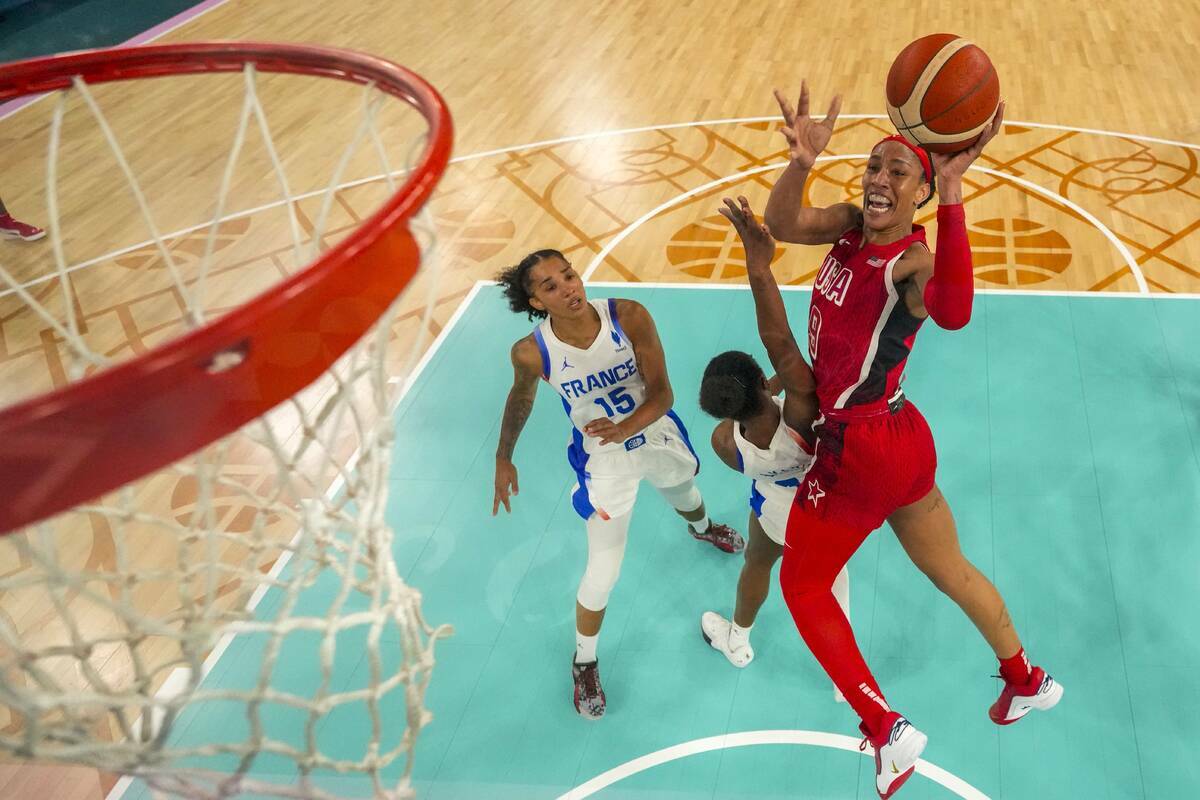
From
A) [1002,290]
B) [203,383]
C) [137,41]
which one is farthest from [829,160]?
[137,41]

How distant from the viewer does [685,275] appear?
5.36 meters

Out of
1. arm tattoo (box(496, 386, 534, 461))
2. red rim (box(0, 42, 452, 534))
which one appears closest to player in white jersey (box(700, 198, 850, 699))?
arm tattoo (box(496, 386, 534, 461))

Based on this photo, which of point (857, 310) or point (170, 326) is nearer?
point (857, 310)

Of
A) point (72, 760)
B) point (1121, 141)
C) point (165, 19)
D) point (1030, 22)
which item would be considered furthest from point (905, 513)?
point (165, 19)

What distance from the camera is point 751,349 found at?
4.61 m

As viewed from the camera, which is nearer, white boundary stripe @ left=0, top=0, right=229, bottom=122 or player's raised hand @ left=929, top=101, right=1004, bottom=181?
player's raised hand @ left=929, top=101, right=1004, bottom=181

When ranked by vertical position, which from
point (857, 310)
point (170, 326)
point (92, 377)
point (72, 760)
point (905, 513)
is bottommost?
point (170, 326)

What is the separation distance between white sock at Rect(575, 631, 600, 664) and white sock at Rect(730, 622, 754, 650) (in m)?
0.45

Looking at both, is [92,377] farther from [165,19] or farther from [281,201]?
[165,19]

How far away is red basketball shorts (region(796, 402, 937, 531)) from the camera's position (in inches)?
101

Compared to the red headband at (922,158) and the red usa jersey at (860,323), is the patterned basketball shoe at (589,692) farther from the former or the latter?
the red headband at (922,158)

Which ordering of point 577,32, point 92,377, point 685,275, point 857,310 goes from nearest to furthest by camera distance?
point 92,377
point 857,310
point 685,275
point 577,32

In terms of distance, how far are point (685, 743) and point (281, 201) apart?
4855mm

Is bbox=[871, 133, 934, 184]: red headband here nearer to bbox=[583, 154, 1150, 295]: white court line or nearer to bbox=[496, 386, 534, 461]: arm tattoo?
bbox=[496, 386, 534, 461]: arm tattoo
